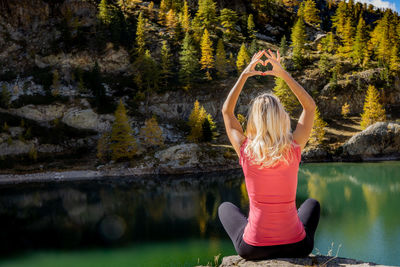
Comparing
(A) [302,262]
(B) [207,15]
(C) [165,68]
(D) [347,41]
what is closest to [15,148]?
(C) [165,68]

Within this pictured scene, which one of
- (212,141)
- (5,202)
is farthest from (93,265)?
(212,141)

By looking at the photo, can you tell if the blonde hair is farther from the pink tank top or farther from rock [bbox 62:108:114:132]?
rock [bbox 62:108:114:132]

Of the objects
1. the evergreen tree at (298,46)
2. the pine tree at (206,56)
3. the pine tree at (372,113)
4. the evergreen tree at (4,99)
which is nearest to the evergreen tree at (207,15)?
the pine tree at (206,56)

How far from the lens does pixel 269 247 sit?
11.3 ft

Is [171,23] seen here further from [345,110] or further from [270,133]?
[270,133]

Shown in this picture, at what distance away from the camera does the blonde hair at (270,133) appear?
3.05 metres

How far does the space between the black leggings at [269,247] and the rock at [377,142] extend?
46.4 metres

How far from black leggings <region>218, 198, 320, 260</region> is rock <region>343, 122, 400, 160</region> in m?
46.4

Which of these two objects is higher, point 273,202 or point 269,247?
point 273,202

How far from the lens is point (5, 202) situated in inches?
1156

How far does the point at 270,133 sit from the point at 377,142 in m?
48.7

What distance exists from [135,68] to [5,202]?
3755cm

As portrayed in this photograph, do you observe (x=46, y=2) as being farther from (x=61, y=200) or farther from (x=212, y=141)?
(x=61, y=200)

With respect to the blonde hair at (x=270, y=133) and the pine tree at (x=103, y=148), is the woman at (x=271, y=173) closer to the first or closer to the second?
the blonde hair at (x=270, y=133)
